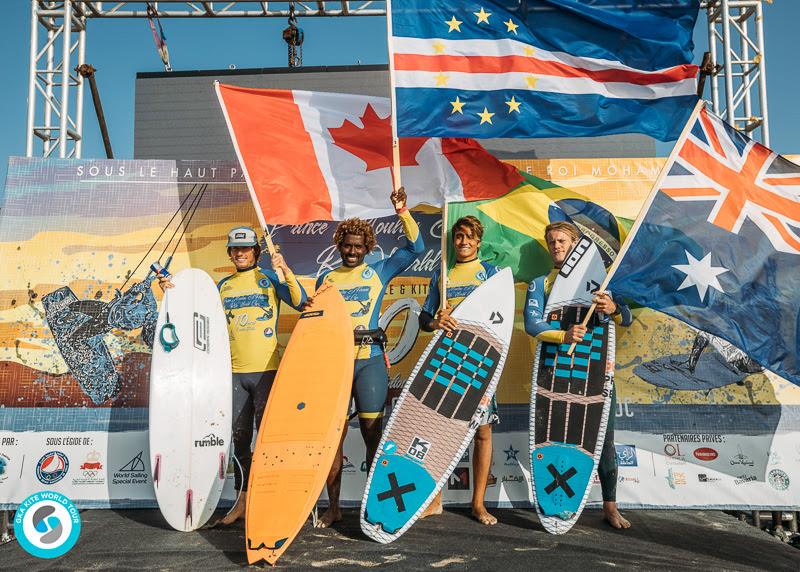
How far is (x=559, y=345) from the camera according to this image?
13.8 ft

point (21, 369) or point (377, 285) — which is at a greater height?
point (377, 285)

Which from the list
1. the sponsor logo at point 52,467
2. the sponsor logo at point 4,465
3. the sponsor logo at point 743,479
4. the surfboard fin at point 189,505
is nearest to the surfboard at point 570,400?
the sponsor logo at point 743,479

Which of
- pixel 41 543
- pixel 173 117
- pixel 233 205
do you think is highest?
pixel 173 117

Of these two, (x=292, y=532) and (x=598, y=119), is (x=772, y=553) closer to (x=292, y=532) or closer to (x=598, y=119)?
(x=292, y=532)

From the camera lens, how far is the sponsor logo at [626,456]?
4.60 meters

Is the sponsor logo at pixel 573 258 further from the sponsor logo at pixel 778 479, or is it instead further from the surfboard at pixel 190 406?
the surfboard at pixel 190 406

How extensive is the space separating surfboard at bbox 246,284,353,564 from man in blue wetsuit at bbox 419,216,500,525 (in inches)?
25.3

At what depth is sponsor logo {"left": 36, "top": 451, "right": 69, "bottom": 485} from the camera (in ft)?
15.0

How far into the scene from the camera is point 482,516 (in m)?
4.03

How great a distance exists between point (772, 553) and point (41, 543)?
4.05m

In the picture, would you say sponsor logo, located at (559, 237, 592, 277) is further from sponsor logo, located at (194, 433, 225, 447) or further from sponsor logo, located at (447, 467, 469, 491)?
sponsor logo, located at (194, 433, 225, 447)

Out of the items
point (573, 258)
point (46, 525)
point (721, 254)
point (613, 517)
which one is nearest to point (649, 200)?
point (721, 254)

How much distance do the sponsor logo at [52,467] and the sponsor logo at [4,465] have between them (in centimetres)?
22

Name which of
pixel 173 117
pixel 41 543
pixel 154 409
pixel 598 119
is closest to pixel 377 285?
pixel 154 409
